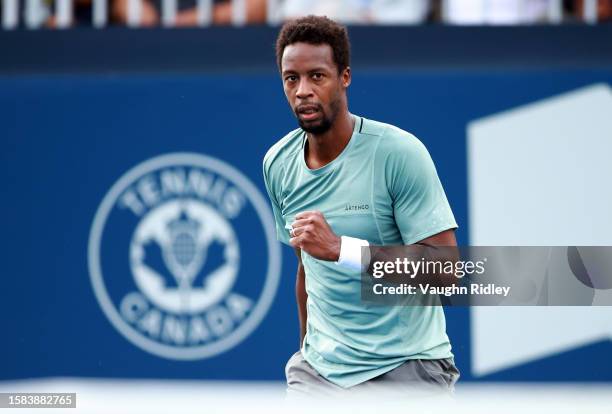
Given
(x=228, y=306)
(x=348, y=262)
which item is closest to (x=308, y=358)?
(x=348, y=262)

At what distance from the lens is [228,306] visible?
20.3 feet

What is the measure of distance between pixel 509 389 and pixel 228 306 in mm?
1475

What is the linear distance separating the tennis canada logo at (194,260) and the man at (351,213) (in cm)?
255

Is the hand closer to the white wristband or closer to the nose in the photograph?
the white wristband

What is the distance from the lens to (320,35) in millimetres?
3529

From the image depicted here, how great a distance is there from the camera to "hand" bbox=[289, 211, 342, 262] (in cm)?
329

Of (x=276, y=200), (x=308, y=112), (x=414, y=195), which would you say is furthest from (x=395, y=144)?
(x=276, y=200)

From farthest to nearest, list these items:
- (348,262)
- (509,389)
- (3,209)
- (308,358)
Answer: (3,209), (509,389), (308,358), (348,262)

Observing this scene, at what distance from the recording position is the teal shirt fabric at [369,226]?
134 inches

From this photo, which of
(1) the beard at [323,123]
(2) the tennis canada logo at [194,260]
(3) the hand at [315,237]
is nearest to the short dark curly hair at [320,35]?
(1) the beard at [323,123]

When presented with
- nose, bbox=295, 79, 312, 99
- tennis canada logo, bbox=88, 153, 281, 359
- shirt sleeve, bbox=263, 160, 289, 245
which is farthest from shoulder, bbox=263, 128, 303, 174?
tennis canada logo, bbox=88, 153, 281, 359

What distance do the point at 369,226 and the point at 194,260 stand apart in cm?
289

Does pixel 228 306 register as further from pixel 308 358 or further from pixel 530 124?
pixel 308 358

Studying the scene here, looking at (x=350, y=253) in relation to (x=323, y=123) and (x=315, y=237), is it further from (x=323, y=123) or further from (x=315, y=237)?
(x=323, y=123)
